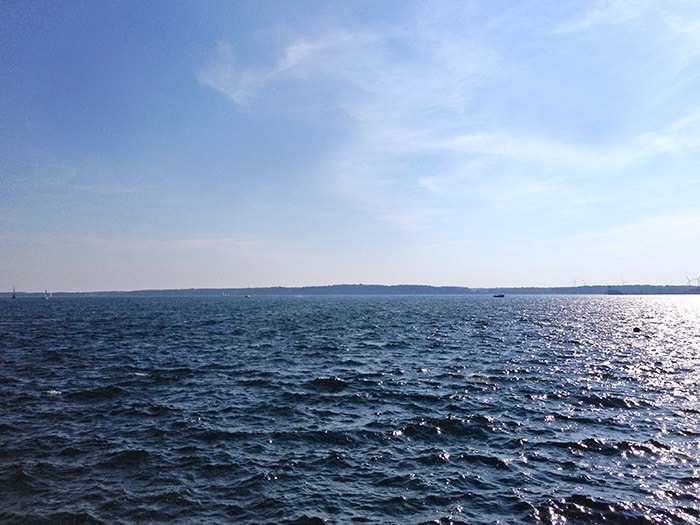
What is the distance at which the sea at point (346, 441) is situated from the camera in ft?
49.0

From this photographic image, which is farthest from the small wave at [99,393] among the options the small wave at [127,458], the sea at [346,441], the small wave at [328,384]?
the small wave at [328,384]

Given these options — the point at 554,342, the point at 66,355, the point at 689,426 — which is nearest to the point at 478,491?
the point at 689,426

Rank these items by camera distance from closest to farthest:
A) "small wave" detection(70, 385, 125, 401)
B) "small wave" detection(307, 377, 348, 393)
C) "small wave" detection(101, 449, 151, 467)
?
"small wave" detection(101, 449, 151, 467) → "small wave" detection(70, 385, 125, 401) → "small wave" detection(307, 377, 348, 393)

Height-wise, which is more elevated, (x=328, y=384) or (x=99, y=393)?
(x=99, y=393)

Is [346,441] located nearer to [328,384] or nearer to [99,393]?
[328,384]

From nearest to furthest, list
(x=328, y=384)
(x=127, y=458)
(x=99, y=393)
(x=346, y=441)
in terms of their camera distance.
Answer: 1. (x=127, y=458)
2. (x=346, y=441)
3. (x=99, y=393)
4. (x=328, y=384)

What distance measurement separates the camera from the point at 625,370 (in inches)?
1587

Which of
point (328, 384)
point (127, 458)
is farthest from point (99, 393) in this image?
point (328, 384)

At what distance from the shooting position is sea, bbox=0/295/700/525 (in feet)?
49.0

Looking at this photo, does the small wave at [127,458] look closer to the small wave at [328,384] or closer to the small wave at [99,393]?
the small wave at [99,393]

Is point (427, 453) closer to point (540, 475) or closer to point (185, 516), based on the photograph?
point (540, 475)

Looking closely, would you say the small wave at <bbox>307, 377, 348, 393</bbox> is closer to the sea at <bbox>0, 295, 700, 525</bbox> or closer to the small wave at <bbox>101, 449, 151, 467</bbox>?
the sea at <bbox>0, 295, 700, 525</bbox>

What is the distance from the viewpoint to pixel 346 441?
21.1 meters

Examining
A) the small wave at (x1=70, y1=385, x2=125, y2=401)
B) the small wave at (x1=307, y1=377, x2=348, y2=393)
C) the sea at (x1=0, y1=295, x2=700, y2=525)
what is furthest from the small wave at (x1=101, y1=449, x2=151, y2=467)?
the small wave at (x1=307, y1=377, x2=348, y2=393)
